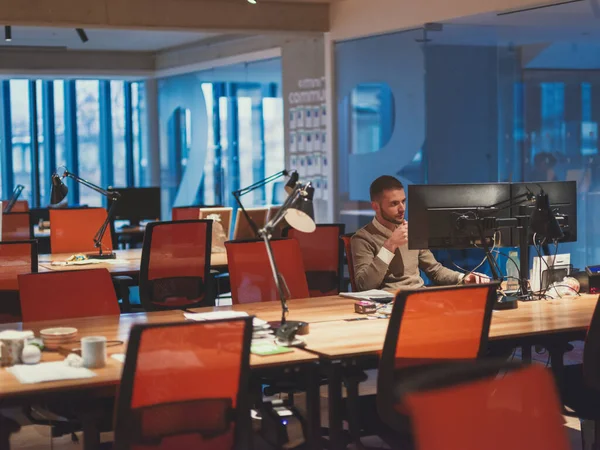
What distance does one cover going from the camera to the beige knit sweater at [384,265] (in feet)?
17.6

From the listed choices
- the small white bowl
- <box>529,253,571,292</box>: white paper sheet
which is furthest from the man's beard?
the small white bowl

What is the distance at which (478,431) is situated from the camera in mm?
2100

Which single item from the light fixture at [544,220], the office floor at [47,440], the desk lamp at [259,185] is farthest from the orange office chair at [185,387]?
the light fixture at [544,220]

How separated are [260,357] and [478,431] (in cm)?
160

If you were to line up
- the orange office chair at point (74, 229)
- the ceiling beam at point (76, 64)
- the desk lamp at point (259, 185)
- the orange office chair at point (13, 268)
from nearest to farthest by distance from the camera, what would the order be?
the desk lamp at point (259, 185) < the orange office chair at point (13, 268) < the orange office chair at point (74, 229) < the ceiling beam at point (76, 64)

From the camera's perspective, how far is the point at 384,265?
17.4 ft

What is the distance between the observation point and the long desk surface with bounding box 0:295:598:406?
3.29m

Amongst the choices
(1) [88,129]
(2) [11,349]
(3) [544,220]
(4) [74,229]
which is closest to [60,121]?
(1) [88,129]

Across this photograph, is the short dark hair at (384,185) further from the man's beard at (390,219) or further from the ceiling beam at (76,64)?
the ceiling beam at (76,64)

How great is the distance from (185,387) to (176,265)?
3822mm

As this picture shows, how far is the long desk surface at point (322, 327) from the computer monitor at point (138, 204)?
6472 mm

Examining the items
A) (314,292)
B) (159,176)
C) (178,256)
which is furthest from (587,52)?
(159,176)

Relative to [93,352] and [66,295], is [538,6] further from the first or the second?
[93,352]

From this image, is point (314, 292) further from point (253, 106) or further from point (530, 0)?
point (253, 106)
